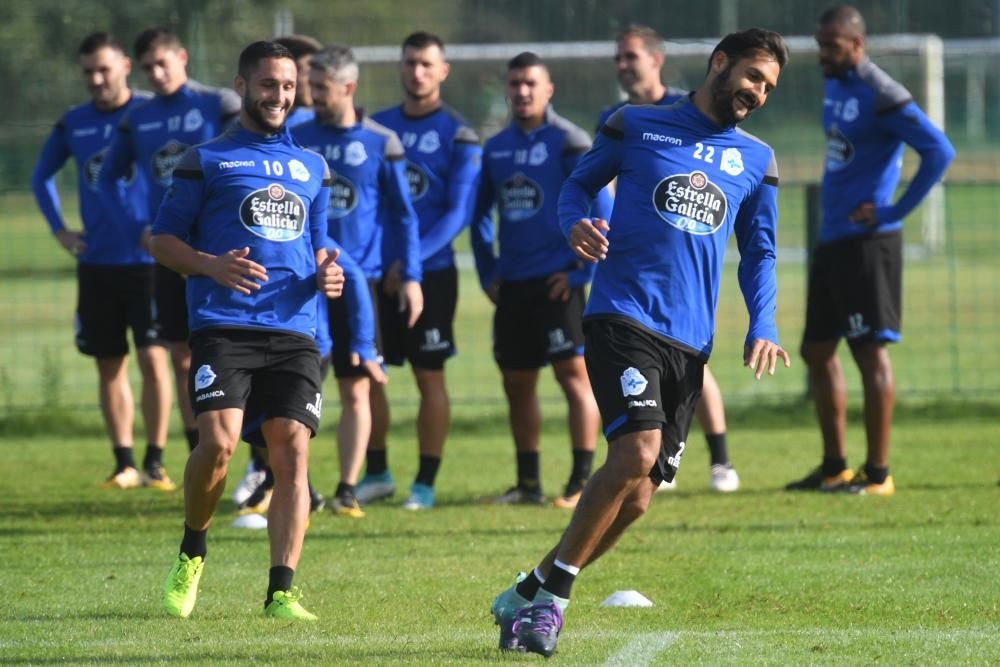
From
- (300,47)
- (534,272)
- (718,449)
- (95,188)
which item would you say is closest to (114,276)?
(95,188)

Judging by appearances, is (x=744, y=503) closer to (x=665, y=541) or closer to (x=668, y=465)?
(x=665, y=541)

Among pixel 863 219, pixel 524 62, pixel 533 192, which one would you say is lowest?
pixel 863 219

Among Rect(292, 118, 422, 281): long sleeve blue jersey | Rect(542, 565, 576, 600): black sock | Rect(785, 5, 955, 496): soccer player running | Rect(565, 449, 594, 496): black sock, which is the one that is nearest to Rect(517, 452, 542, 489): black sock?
Rect(565, 449, 594, 496): black sock

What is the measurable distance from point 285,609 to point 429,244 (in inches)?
146

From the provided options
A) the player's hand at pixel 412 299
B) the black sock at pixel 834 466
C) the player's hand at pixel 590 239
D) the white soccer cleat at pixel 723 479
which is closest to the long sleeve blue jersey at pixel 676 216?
the player's hand at pixel 590 239

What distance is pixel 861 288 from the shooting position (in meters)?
9.81

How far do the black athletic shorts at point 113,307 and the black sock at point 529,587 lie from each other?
16.9ft

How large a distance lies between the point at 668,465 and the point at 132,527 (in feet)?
13.0

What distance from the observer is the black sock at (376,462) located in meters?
10.1

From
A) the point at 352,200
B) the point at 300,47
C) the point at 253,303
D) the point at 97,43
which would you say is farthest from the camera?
the point at 97,43

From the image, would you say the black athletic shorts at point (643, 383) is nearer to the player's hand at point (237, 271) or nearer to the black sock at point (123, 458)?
the player's hand at point (237, 271)

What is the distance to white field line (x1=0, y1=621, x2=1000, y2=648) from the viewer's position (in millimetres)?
6020

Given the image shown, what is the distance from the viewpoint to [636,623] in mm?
6430

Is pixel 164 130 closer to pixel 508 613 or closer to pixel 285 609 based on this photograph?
pixel 285 609
